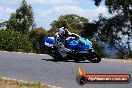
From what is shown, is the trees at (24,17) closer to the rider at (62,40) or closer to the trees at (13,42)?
the trees at (13,42)

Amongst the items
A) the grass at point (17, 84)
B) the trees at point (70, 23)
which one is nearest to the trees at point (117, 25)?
the trees at point (70, 23)

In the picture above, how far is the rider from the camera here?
20703mm

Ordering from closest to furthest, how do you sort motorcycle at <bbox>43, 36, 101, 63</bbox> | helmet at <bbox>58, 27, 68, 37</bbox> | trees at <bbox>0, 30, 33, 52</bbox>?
motorcycle at <bbox>43, 36, 101, 63</bbox>
helmet at <bbox>58, 27, 68, 37</bbox>
trees at <bbox>0, 30, 33, 52</bbox>

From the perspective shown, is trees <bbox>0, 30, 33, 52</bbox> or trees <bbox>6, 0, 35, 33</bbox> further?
trees <bbox>6, 0, 35, 33</bbox>

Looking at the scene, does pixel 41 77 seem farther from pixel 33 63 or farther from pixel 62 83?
pixel 33 63

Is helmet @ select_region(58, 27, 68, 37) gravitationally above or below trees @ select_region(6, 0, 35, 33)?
below

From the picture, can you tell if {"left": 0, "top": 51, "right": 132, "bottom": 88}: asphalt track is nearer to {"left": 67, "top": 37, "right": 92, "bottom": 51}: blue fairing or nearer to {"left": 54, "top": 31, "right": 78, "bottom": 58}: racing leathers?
{"left": 54, "top": 31, "right": 78, "bottom": 58}: racing leathers

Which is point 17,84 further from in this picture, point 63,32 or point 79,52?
point 63,32

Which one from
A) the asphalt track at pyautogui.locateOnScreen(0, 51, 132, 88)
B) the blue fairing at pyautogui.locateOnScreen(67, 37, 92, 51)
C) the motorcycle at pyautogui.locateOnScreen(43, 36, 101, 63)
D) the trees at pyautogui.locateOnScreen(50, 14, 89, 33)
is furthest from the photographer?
the trees at pyautogui.locateOnScreen(50, 14, 89, 33)

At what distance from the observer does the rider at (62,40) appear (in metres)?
20.7

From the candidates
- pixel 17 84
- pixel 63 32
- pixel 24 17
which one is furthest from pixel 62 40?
pixel 24 17

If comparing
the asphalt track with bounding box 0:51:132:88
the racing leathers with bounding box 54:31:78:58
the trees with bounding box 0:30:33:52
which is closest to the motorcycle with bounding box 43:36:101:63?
the racing leathers with bounding box 54:31:78:58

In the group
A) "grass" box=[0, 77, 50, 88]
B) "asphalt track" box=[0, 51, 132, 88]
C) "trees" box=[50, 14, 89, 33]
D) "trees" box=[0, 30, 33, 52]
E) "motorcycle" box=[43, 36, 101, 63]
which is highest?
"trees" box=[50, 14, 89, 33]

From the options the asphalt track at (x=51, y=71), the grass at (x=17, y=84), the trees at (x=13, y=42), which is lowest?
the grass at (x=17, y=84)
